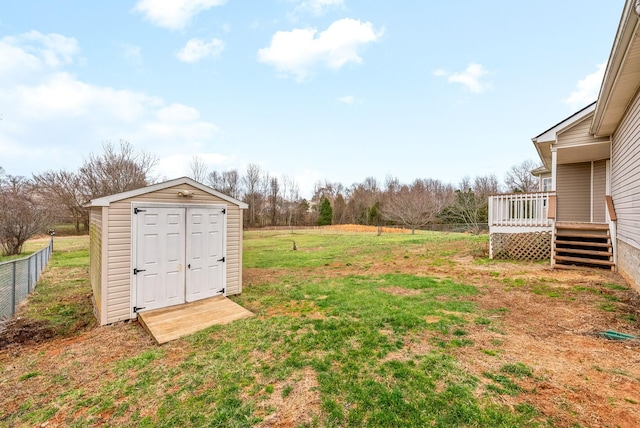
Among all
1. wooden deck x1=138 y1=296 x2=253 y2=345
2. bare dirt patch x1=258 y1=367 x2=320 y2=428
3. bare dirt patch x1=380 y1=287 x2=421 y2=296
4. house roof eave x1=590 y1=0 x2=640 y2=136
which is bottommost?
wooden deck x1=138 y1=296 x2=253 y2=345

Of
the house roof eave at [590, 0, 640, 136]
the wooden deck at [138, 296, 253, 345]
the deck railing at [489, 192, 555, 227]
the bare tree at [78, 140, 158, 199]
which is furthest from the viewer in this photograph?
the bare tree at [78, 140, 158, 199]

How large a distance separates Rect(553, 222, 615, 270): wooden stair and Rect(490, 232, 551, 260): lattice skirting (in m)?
0.37

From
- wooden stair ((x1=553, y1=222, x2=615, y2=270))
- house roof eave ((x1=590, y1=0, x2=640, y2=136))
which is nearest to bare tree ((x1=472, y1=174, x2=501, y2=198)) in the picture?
wooden stair ((x1=553, y1=222, x2=615, y2=270))

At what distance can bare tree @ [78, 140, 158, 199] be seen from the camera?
62.6 ft

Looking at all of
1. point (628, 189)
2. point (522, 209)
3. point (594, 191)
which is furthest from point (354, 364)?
point (594, 191)

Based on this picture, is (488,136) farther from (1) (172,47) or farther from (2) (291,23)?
(1) (172,47)

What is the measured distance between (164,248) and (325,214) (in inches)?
1471

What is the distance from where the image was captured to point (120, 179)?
753 inches

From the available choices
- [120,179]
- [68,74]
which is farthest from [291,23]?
[120,179]

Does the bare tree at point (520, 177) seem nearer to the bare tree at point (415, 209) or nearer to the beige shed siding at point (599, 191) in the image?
the bare tree at point (415, 209)

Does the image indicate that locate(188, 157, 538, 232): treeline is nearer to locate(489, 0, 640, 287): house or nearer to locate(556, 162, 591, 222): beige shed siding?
locate(556, 162, 591, 222): beige shed siding

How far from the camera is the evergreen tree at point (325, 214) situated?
138 feet

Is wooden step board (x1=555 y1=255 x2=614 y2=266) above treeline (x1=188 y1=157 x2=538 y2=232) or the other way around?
the other way around

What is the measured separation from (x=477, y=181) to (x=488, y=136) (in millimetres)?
22364
